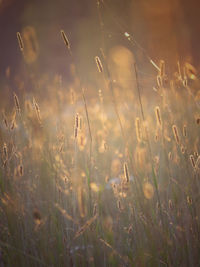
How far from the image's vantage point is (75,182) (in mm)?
815

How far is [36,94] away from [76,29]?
19.2 ft

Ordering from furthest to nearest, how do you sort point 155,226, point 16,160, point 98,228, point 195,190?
point 16,160 → point 195,190 → point 98,228 → point 155,226

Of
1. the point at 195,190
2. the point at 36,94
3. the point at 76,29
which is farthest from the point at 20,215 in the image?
the point at 76,29

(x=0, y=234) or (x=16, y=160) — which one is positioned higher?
(x=16, y=160)

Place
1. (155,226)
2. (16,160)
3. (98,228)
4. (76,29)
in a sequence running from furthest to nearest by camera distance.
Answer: (76,29) → (16,160) → (98,228) → (155,226)

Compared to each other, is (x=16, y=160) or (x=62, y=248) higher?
(x=16, y=160)

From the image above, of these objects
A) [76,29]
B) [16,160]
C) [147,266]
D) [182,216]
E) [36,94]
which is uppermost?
[76,29]

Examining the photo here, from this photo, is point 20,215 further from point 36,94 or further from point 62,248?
point 36,94

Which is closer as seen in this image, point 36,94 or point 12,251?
point 12,251

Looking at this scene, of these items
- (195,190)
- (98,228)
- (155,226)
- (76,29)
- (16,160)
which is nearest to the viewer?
(155,226)

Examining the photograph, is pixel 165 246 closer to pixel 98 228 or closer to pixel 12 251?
pixel 98 228

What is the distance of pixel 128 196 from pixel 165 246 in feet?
0.78

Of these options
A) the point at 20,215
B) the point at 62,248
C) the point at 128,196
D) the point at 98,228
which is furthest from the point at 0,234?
the point at 128,196

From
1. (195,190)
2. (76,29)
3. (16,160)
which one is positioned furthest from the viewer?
(76,29)
